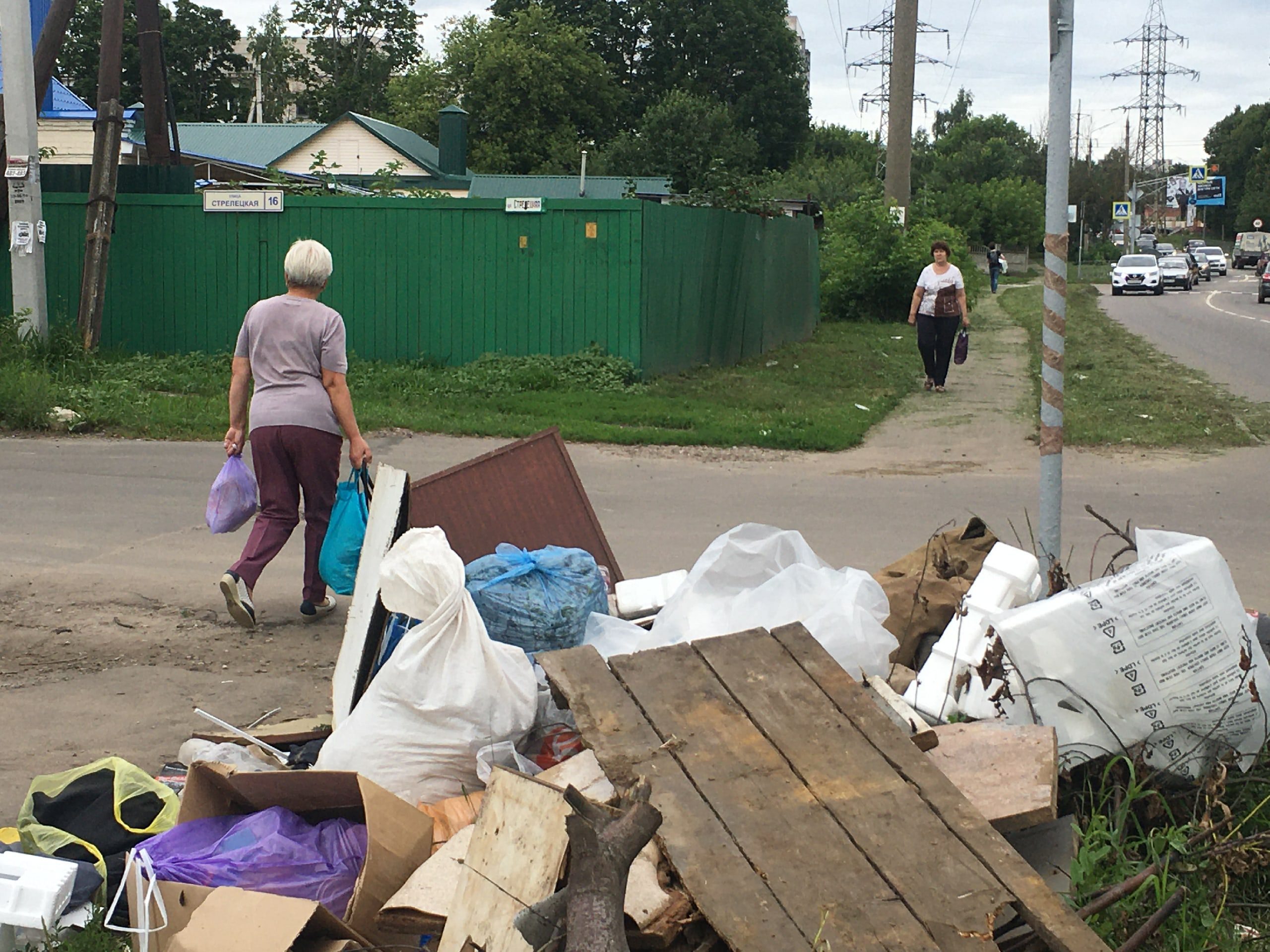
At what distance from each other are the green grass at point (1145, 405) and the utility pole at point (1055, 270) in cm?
647

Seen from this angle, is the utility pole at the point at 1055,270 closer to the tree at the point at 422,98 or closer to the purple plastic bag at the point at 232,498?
the purple plastic bag at the point at 232,498

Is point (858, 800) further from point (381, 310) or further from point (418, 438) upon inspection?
point (381, 310)

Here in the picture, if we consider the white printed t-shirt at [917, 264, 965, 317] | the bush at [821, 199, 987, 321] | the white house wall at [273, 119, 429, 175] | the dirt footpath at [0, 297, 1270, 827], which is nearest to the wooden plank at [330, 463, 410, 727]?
the dirt footpath at [0, 297, 1270, 827]

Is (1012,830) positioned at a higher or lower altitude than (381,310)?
lower

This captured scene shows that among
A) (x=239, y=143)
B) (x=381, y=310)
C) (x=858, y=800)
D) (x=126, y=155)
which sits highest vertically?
(x=239, y=143)

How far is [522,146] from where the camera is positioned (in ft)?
201

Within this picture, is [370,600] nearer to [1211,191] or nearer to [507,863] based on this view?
[507,863]

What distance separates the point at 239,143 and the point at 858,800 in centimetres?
4822

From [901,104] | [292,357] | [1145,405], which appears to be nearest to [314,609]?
[292,357]

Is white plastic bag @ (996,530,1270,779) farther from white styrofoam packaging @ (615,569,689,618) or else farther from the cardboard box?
the cardboard box

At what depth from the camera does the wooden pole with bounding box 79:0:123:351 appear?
13.3m

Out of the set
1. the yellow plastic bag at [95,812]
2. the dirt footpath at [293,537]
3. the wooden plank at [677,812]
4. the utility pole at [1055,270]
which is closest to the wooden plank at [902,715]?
the wooden plank at [677,812]

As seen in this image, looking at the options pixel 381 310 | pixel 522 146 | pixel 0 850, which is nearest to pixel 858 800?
pixel 0 850

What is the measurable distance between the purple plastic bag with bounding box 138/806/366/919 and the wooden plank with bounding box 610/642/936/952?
90cm
